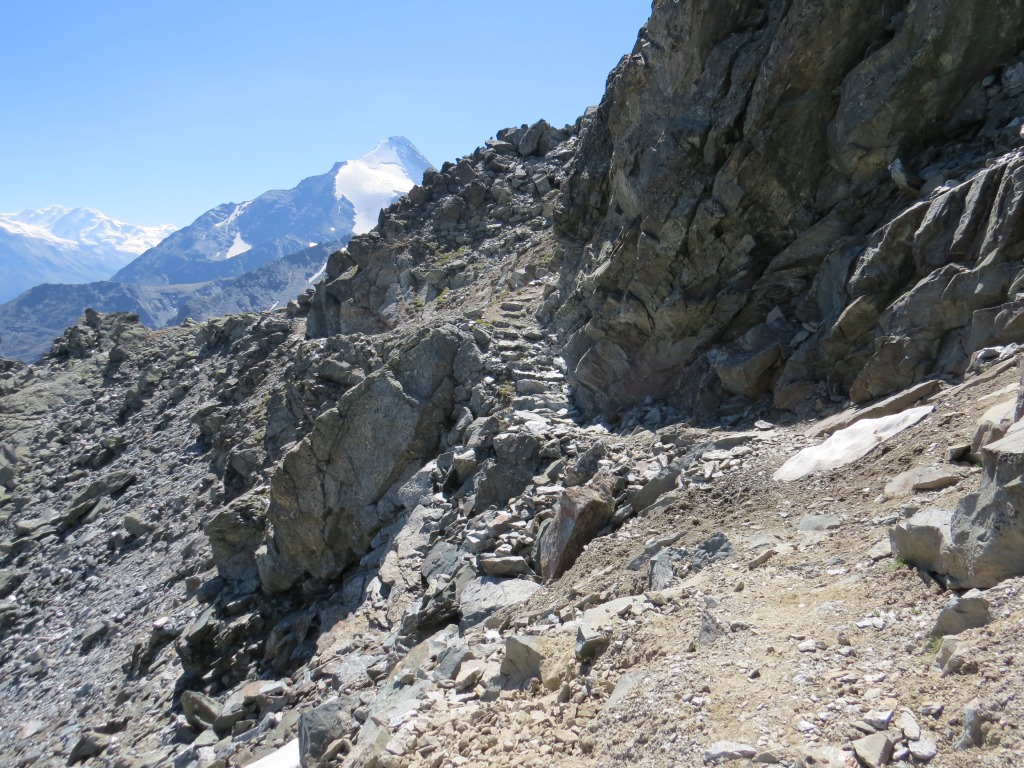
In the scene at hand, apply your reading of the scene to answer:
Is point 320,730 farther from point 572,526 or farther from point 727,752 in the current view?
point 727,752

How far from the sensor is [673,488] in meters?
12.3

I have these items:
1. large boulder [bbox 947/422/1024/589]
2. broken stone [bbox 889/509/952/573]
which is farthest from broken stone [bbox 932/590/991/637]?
broken stone [bbox 889/509/952/573]

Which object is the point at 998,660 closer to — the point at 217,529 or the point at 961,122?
the point at 961,122

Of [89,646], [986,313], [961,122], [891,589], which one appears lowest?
[89,646]

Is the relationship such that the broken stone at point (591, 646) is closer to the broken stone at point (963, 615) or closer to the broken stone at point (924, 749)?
the broken stone at point (963, 615)

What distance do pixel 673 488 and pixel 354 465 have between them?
11.3 m

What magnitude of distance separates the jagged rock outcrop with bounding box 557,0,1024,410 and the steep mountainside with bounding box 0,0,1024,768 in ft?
0.22

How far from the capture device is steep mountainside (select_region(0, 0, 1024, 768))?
20.0 ft

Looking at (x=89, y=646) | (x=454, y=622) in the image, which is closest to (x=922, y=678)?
(x=454, y=622)

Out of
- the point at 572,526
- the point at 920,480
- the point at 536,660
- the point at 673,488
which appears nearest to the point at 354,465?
the point at 572,526

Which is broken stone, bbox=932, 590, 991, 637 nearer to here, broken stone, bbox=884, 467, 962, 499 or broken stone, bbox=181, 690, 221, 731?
broken stone, bbox=884, 467, 962, 499

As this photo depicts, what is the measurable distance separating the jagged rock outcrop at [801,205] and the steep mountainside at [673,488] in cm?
7

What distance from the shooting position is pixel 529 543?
531 inches

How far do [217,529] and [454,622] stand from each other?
1386 centimetres
